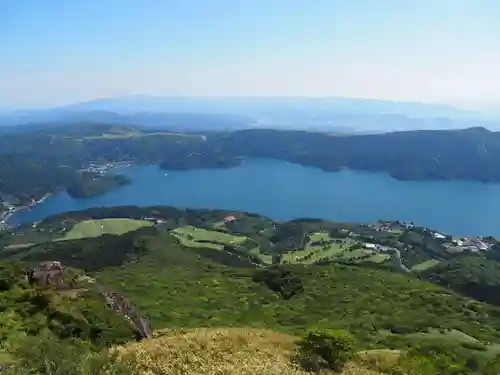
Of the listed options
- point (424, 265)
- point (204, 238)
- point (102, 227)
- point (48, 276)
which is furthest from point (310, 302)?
point (102, 227)

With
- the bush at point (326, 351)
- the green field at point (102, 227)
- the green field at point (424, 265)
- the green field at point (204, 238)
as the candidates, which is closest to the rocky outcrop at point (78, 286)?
the bush at point (326, 351)

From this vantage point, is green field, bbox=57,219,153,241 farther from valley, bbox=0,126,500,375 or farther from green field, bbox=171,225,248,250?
green field, bbox=171,225,248,250

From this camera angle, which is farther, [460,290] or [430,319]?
[460,290]

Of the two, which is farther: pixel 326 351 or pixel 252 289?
pixel 252 289

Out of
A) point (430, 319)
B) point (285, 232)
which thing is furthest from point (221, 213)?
point (430, 319)

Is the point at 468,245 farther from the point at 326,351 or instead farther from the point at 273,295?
the point at 326,351

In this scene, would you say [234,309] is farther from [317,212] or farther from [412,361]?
[317,212]

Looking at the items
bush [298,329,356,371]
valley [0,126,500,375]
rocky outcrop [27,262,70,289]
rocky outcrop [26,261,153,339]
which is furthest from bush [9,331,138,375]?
rocky outcrop [27,262,70,289]
